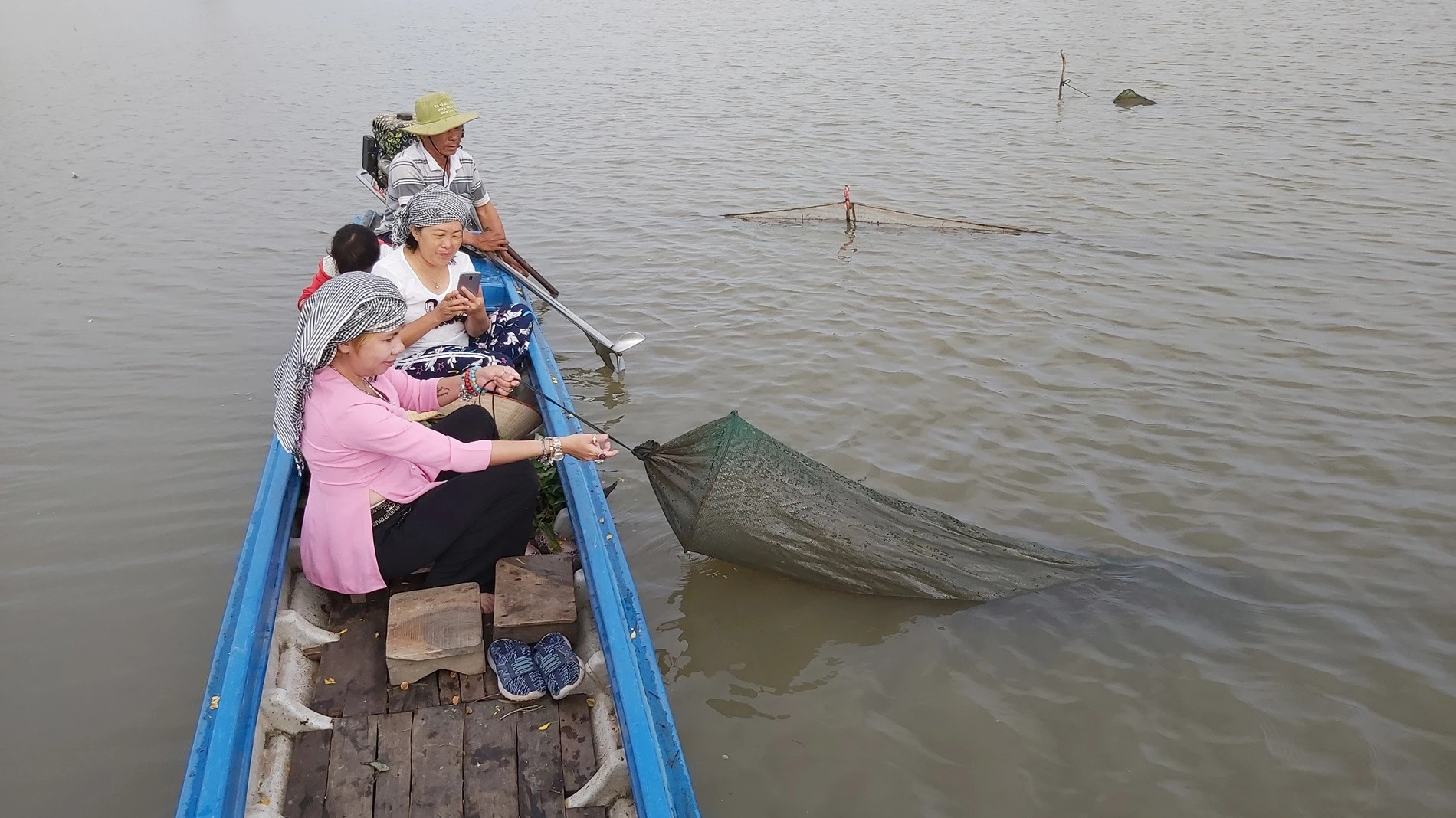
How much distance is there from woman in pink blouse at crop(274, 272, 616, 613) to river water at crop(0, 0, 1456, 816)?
3.19ft

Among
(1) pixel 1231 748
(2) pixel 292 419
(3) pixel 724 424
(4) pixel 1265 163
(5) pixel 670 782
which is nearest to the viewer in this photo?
(5) pixel 670 782

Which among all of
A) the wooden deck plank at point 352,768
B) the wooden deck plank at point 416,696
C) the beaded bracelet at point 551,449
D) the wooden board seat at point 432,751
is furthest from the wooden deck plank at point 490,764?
the beaded bracelet at point 551,449

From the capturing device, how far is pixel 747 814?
3195mm

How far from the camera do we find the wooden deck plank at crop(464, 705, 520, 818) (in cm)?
275

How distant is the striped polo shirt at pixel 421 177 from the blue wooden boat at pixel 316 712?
2.69 meters

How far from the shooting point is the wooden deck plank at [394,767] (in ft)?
9.00

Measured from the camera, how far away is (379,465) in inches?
128

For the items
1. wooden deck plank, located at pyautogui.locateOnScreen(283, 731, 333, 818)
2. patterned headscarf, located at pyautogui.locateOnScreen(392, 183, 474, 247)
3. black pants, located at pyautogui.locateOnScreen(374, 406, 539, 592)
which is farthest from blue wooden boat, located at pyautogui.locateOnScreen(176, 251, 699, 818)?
patterned headscarf, located at pyautogui.locateOnScreen(392, 183, 474, 247)

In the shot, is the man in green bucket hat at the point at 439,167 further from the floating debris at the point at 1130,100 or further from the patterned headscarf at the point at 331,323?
the floating debris at the point at 1130,100

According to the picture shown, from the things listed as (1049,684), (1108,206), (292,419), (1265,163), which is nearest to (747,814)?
(1049,684)

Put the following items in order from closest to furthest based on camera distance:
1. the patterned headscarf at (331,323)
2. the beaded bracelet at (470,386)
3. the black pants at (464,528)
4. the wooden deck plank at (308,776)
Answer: the wooden deck plank at (308,776) → the patterned headscarf at (331,323) → the black pants at (464,528) → the beaded bracelet at (470,386)

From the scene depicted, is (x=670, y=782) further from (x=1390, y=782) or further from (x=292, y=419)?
(x=1390, y=782)

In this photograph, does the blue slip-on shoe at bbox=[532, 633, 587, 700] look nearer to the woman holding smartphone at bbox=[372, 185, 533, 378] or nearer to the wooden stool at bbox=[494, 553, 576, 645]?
the wooden stool at bbox=[494, 553, 576, 645]

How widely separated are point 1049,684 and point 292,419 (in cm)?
291
